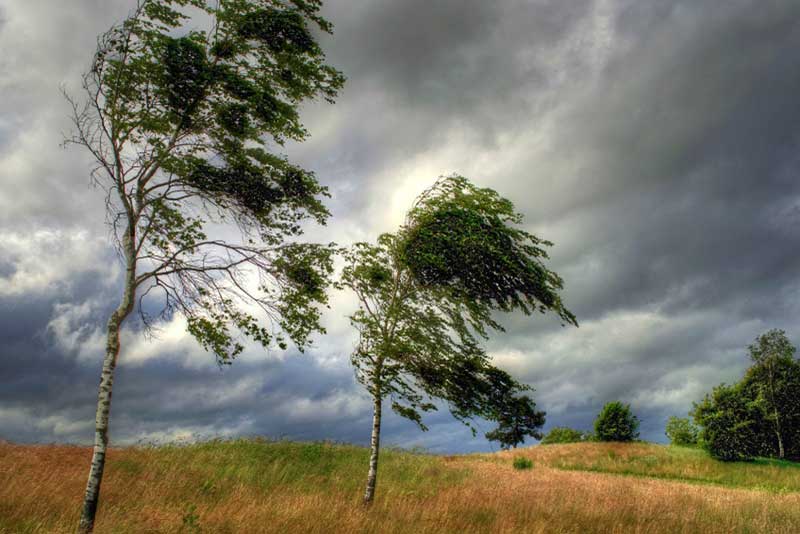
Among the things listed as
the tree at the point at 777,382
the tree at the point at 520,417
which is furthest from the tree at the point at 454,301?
the tree at the point at 777,382

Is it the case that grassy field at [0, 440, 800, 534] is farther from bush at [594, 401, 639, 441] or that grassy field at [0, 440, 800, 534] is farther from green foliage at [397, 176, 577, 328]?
bush at [594, 401, 639, 441]

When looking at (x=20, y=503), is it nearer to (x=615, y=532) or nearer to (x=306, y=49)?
(x=306, y=49)

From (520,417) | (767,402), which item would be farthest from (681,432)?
(520,417)

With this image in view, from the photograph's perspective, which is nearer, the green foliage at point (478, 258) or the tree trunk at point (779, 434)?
the green foliage at point (478, 258)

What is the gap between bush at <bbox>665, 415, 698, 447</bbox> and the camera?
130 feet

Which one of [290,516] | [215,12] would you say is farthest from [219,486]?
[215,12]

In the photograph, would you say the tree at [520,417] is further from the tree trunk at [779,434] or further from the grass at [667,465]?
the tree trunk at [779,434]

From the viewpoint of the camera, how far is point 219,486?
13.6m

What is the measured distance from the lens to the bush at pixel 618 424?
121 ft

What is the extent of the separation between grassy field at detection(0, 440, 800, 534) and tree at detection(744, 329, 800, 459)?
28.1 m

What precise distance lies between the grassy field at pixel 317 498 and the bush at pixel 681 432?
2634 cm

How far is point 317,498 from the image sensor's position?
33.8 feet

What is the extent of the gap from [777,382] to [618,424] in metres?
14.5

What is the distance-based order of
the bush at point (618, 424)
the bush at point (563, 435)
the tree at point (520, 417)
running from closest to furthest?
the tree at point (520, 417) < the bush at point (618, 424) < the bush at point (563, 435)
